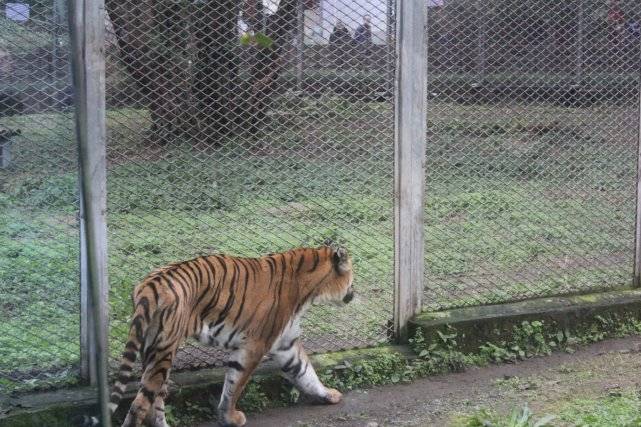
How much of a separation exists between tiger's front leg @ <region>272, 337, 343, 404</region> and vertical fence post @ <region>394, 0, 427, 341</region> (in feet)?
2.81

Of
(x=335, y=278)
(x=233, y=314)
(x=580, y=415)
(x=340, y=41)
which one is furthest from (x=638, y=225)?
(x=233, y=314)

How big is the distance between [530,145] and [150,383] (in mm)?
3980

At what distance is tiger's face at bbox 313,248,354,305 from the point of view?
505 centimetres

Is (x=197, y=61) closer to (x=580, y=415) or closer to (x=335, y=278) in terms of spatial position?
(x=335, y=278)

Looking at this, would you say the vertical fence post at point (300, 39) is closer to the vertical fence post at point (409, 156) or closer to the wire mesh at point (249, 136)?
the wire mesh at point (249, 136)

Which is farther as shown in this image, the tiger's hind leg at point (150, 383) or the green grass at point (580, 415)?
the green grass at point (580, 415)

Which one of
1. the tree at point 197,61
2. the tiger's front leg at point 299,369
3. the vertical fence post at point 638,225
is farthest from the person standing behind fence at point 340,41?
the vertical fence post at point 638,225

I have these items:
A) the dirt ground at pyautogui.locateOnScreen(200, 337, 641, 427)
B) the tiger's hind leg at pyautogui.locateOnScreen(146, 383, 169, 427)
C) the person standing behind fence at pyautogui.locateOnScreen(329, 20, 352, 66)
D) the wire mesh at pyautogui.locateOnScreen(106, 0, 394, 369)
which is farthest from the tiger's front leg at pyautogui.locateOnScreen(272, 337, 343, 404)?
the person standing behind fence at pyautogui.locateOnScreen(329, 20, 352, 66)

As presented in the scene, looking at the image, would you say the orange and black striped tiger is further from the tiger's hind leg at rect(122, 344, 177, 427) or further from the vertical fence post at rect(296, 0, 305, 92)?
the vertical fence post at rect(296, 0, 305, 92)

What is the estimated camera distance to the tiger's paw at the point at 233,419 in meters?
4.52

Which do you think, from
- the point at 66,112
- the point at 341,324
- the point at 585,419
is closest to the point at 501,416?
the point at 585,419

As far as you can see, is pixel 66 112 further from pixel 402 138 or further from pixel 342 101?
pixel 402 138

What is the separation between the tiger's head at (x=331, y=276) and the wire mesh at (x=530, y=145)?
33.3 inches

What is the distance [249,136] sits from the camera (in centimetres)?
510
